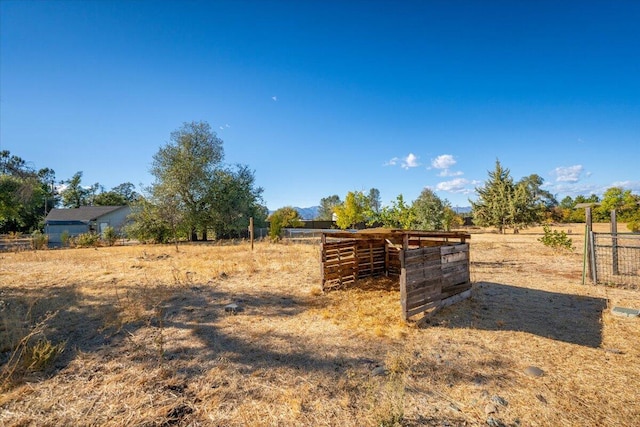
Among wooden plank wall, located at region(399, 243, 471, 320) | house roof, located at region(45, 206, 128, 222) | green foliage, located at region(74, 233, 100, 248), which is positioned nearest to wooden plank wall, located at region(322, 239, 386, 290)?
wooden plank wall, located at region(399, 243, 471, 320)

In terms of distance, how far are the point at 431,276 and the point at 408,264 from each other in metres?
0.98

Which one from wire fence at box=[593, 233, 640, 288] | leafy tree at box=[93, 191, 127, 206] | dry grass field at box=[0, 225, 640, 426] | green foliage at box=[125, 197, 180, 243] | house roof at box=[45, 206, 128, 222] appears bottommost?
dry grass field at box=[0, 225, 640, 426]

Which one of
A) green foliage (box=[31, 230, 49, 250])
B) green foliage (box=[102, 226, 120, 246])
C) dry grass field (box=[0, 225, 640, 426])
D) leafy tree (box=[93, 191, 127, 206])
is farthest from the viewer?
leafy tree (box=[93, 191, 127, 206])

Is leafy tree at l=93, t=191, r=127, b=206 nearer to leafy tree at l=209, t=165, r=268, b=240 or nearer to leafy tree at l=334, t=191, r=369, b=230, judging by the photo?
leafy tree at l=209, t=165, r=268, b=240

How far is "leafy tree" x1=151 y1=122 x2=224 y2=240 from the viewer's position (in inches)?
1033

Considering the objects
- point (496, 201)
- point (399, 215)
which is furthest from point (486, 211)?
point (399, 215)

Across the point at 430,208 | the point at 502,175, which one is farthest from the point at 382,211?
the point at 502,175

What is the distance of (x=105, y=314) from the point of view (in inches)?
259

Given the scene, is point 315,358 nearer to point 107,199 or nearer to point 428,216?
point 428,216

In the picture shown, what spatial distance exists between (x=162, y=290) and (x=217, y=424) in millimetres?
6794

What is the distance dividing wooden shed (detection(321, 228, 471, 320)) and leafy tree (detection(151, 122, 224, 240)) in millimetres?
21484

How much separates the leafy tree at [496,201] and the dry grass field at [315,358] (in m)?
24.8

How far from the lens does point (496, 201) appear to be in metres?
31.0

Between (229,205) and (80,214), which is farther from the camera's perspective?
(80,214)
